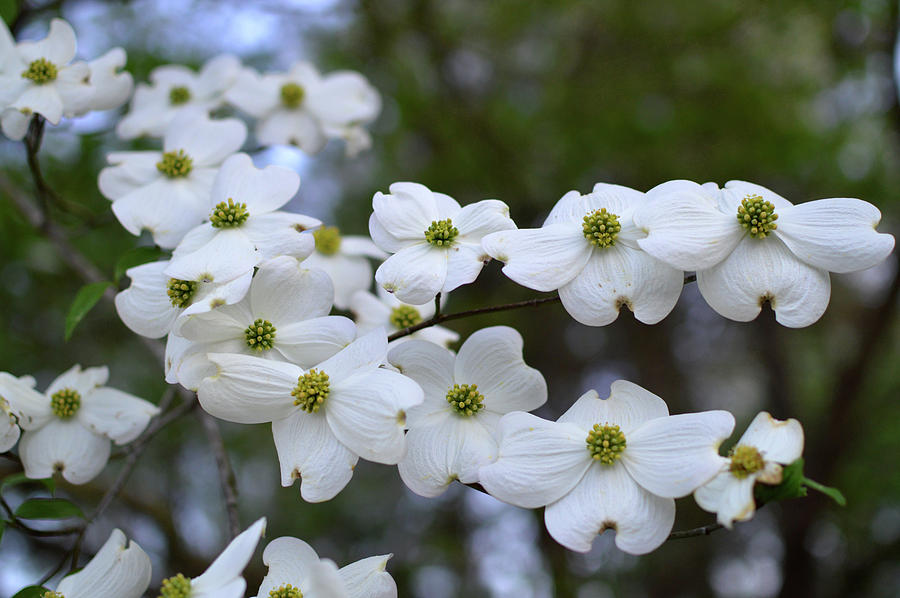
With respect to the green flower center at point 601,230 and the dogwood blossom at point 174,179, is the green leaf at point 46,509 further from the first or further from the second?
the green flower center at point 601,230

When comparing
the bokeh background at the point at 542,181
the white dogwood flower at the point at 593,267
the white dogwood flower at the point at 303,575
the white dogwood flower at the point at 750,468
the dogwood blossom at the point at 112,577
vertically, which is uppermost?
the white dogwood flower at the point at 593,267

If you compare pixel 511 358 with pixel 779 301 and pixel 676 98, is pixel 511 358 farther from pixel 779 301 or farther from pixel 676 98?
pixel 676 98

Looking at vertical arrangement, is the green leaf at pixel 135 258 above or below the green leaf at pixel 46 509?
above

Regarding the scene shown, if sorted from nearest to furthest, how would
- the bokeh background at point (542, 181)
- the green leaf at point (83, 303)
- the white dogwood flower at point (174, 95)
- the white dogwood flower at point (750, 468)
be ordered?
the white dogwood flower at point (750, 468) → the green leaf at point (83, 303) → the white dogwood flower at point (174, 95) → the bokeh background at point (542, 181)

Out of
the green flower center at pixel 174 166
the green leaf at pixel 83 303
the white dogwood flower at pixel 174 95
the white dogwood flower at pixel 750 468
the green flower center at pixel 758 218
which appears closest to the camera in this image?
the white dogwood flower at pixel 750 468

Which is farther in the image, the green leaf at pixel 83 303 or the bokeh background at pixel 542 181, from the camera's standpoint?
the bokeh background at pixel 542 181

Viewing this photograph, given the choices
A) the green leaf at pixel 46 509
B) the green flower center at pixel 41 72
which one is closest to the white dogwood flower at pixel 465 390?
the green leaf at pixel 46 509

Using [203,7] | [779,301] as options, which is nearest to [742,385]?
[203,7]

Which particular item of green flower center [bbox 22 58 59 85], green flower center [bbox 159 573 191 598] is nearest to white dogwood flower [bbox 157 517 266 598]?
green flower center [bbox 159 573 191 598]
